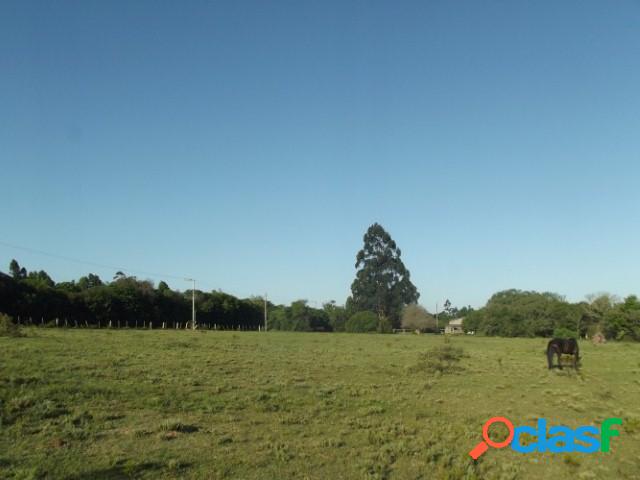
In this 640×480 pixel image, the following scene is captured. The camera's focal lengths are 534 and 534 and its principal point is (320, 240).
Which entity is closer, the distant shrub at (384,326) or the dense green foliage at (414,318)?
the distant shrub at (384,326)

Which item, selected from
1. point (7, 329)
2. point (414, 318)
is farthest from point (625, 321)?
point (7, 329)

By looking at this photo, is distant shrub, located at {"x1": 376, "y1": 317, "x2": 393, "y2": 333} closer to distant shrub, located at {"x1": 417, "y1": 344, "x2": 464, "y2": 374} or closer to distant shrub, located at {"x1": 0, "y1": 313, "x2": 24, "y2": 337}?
distant shrub, located at {"x1": 417, "y1": 344, "x2": 464, "y2": 374}

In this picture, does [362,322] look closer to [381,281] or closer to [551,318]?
[381,281]

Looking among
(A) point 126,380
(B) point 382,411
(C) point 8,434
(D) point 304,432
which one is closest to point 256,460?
(D) point 304,432

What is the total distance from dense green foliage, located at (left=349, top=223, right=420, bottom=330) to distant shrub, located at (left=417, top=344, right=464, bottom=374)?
235 feet

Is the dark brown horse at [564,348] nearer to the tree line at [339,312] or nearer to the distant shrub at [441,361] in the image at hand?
the distant shrub at [441,361]

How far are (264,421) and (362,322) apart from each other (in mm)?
84517

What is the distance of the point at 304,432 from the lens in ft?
36.0

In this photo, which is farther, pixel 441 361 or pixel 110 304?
pixel 110 304

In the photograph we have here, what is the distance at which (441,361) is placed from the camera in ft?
89.5

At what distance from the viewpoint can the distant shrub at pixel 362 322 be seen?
94250mm

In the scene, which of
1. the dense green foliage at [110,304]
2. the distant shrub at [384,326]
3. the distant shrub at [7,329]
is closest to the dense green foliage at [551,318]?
the distant shrub at [384,326]

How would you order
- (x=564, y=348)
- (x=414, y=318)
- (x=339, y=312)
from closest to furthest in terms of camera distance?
(x=564, y=348), (x=414, y=318), (x=339, y=312)

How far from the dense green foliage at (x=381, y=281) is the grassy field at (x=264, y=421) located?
82005mm
